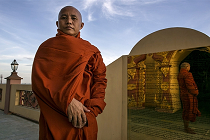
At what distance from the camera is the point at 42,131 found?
1.35 m

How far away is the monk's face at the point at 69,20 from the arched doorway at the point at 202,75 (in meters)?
1.53

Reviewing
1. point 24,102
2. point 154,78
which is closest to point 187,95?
point 154,78

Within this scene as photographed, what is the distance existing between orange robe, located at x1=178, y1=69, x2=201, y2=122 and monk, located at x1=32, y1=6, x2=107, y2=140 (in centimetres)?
118

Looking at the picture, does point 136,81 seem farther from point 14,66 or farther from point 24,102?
point 14,66

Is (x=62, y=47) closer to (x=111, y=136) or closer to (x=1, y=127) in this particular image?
(x=111, y=136)

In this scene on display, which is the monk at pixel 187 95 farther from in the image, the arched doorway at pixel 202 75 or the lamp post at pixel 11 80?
the lamp post at pixel 11 80

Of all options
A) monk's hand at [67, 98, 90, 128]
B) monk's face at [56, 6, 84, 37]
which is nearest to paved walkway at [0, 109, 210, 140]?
monk's hand at [67, 98, 90, 128]

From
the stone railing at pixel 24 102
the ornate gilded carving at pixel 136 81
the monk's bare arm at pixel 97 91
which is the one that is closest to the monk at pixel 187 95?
the ornate gilded carving at pixel 136 81

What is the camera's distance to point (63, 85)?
4.00 feet

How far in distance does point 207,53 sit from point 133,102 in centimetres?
123

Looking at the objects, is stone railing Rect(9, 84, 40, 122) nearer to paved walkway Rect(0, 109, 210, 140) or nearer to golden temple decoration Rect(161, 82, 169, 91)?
paved walkway Rect(0, 109, 210, 140)

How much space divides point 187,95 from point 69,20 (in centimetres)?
172

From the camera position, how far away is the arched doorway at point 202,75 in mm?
1945

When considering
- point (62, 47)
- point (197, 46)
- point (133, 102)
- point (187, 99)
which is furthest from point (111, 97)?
point (62, 47)
